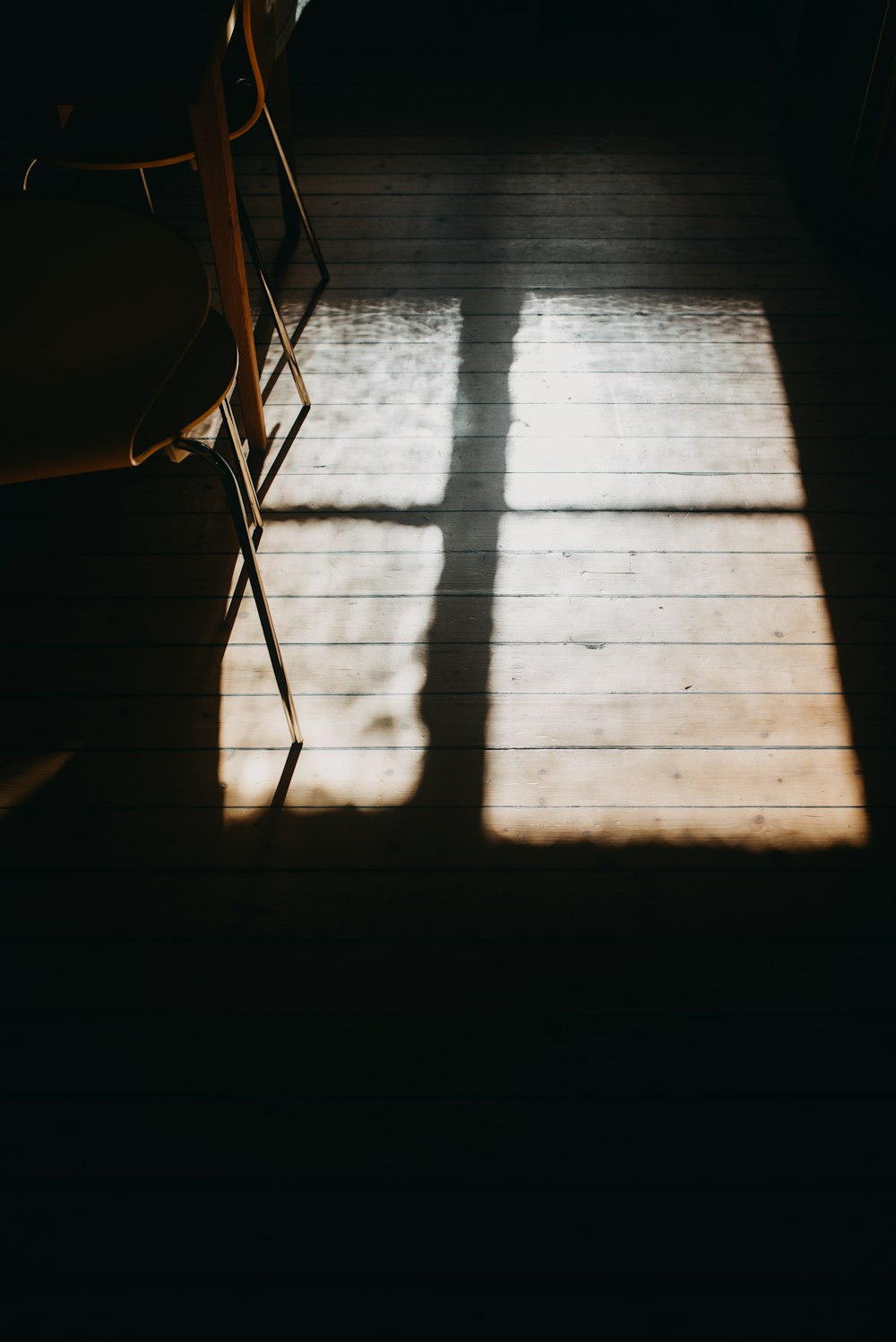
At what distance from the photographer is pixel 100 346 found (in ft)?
4.17

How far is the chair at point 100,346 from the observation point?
118 centimetres

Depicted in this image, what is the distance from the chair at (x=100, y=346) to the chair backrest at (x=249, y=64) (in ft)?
1.90

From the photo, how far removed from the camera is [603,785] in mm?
1709

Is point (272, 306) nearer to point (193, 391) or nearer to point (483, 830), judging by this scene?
point (193, 391)

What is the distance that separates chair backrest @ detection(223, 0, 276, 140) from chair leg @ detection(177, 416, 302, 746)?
A: 70 cm

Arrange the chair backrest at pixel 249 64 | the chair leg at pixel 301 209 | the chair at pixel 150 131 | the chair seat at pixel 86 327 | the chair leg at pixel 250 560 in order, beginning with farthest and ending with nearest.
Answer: the chair leg at pixel 301 209
the chair at pixel 150 131
the chair backrest at pixel 249 64
the chair leg at pixel 250 560
the chair seat at pixel 86 327

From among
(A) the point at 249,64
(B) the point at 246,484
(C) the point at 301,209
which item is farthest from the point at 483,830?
(C) the point at 301,209

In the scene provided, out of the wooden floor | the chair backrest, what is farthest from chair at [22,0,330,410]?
the wooden floor

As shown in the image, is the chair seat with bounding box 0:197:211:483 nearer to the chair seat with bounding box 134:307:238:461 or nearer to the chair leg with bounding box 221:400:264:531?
the chair seat with bounding box 134:307:238:461

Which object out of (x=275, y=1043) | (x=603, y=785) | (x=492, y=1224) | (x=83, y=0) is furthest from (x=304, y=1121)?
(x=83, y=0)

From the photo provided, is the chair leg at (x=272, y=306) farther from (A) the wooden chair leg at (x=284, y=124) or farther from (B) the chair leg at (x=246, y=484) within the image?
(A) the wooden chair leg at (x=284, y=124)

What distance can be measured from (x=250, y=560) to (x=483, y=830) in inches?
22.6

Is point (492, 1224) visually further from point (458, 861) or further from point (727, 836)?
point (727, 836)

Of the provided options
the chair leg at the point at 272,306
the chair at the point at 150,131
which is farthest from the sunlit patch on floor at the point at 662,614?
the chair at the point at 150,131
